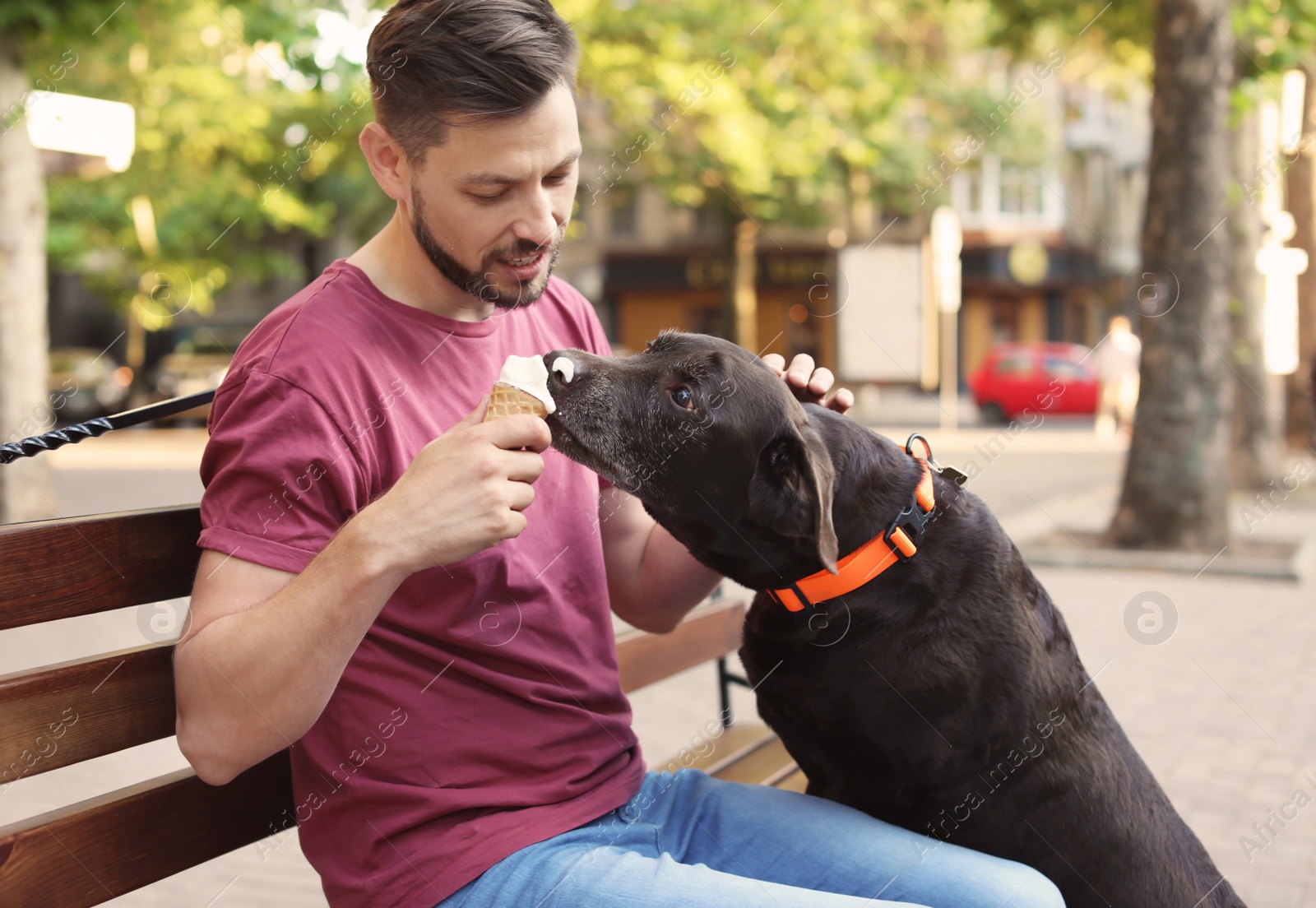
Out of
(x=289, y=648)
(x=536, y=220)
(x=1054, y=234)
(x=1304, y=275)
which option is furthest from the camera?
(x=1054, y=234)

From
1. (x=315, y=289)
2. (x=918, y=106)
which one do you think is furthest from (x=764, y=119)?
(x=315, y=289)

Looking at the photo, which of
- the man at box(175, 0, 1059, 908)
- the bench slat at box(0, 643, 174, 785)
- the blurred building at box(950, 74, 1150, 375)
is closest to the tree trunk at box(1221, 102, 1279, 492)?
the man at box(175, 0, 1059, 908)

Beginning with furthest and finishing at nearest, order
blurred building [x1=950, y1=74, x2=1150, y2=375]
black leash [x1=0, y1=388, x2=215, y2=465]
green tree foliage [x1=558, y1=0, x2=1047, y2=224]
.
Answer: blurred building [x1=950, y1=74, x2=1150, y2=375] → green tree foliage [x1=558, y1=0, x2=1047, y2=224] → black leash [x1=0, y1=388, x2=215, y2=465]

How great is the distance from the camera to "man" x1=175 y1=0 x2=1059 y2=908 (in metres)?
1.69

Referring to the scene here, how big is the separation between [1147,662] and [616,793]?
5.35 metres

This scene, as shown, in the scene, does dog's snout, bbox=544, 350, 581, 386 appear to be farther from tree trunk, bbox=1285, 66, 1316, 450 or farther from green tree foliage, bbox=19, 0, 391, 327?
green tree foliage, bbox=19, 0, 391, 327

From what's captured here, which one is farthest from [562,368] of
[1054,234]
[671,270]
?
[1054,234]

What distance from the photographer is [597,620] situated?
2211 millimetres

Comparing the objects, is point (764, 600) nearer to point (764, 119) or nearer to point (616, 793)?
point (616, 793)

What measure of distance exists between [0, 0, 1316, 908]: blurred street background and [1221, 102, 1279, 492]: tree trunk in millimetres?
36

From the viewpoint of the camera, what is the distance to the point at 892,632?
2.12 metres

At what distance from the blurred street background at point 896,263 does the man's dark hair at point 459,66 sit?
0.95 m

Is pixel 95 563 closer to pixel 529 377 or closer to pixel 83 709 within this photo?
pixel 83 709

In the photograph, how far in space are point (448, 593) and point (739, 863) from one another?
76 cm
